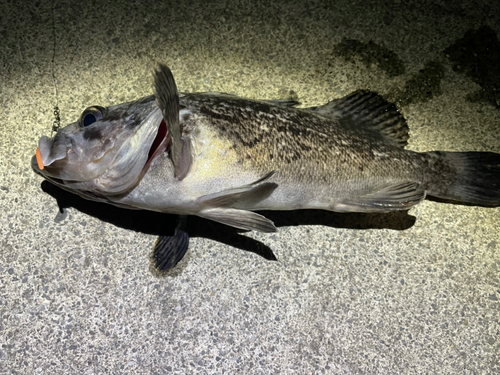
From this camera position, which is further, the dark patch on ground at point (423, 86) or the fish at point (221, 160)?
the dark patch on ground at point (423, 86)

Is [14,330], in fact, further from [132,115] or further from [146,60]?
[146,60]

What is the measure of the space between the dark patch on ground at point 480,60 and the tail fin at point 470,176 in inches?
16.6

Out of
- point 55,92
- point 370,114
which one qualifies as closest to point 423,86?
point 370,114

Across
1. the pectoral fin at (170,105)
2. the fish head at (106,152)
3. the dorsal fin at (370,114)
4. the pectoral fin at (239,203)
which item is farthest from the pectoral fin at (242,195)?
the dorsal fin at (370,114)

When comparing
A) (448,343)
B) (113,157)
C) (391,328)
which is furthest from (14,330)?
(448,343)

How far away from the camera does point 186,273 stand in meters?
2.05

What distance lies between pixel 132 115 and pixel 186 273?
0.85 meters

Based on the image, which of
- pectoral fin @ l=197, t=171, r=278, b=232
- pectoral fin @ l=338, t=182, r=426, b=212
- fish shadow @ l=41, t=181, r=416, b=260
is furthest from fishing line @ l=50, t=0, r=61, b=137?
pectoral fin @ l=338, t=182, r=426, b=212

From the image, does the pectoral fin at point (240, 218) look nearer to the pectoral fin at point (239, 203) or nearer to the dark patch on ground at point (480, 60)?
the pectoral fin at point (239, 203)

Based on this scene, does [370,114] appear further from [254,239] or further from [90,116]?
[90,116]

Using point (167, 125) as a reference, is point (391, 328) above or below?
below

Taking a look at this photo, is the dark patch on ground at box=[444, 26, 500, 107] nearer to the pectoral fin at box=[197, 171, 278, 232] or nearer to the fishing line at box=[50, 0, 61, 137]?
the pectoral fin at box=[197, 171, 278, 232]

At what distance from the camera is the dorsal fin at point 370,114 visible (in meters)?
2.02

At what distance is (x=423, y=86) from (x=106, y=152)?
176cm
